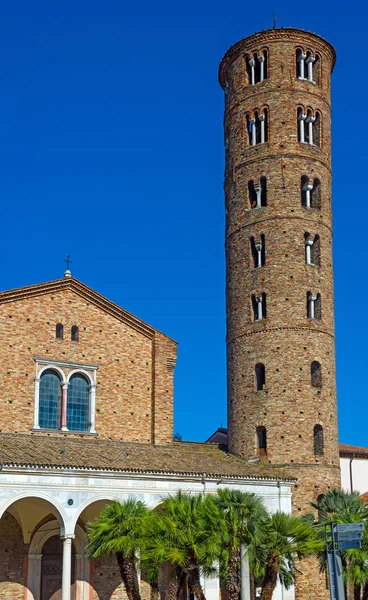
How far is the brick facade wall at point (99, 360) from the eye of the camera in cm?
3209

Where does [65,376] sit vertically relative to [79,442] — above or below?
above

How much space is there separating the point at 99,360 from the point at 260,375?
262 inches

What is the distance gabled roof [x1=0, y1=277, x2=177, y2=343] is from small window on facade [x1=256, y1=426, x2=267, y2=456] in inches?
224

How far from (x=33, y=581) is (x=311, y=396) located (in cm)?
1262

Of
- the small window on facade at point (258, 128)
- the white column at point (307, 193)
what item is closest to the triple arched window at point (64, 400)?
the white column at point (307, 193)

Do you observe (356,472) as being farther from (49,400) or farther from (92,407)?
(49,400)

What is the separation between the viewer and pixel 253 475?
32.7 meters

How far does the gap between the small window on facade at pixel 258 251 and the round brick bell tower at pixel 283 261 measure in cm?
5

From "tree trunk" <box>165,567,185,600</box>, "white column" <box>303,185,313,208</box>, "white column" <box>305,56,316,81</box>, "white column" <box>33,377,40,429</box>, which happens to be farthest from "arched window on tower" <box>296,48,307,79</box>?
"tree trunk" <box>165,567,185,600</box>

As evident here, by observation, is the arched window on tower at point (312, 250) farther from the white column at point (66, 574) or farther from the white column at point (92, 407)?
the white column at point (66, 574)

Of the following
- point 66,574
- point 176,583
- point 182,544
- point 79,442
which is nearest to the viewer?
point 182,544

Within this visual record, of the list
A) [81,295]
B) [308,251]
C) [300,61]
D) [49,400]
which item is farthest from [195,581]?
[300,61]

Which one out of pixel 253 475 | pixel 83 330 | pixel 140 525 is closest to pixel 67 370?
pixel 83 330

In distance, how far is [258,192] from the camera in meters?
37.9
